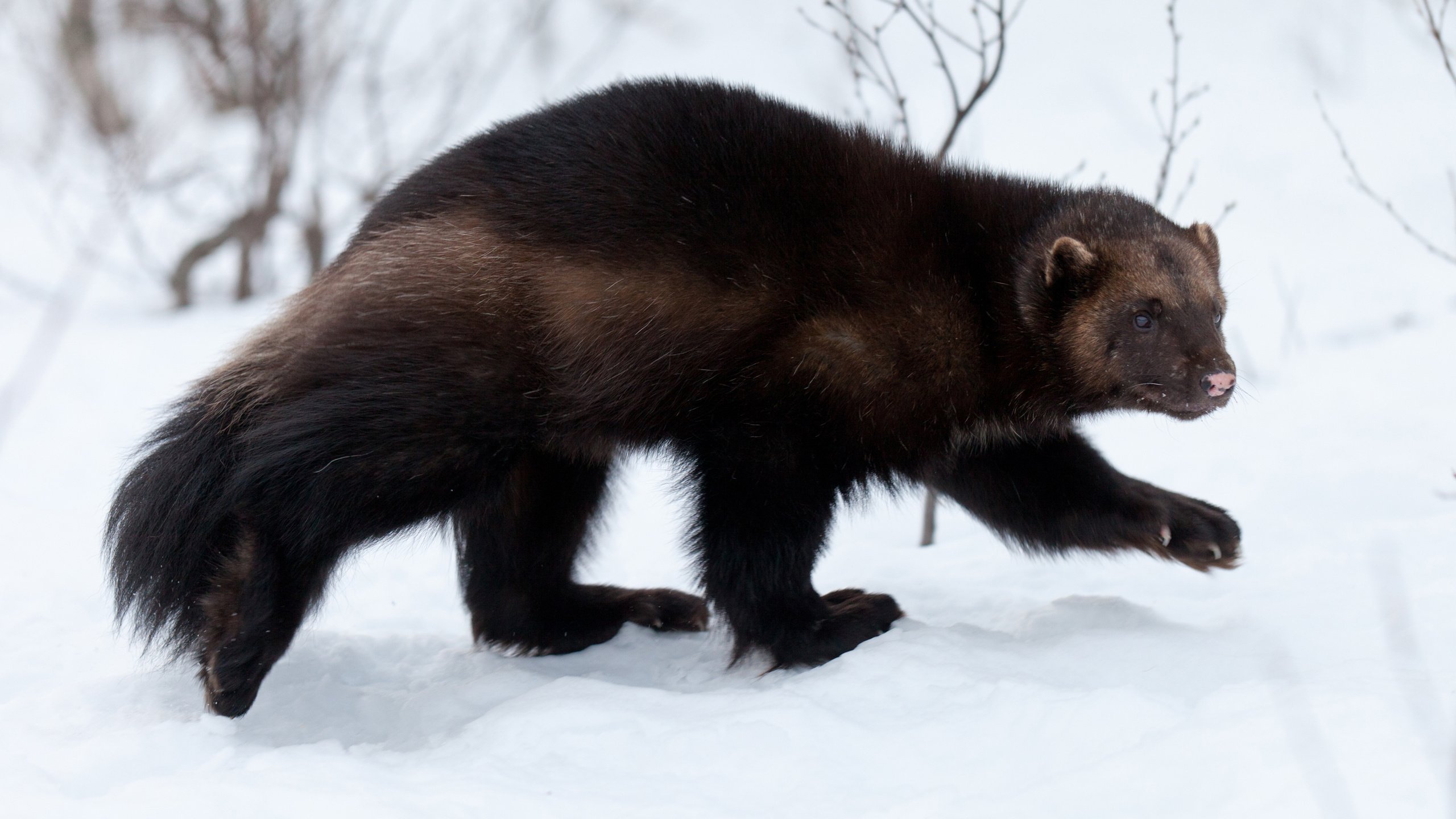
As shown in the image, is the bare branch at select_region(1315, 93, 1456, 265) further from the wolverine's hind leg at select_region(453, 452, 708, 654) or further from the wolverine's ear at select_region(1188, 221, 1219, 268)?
the wolverine's hind leg at select_region(453, 452, 708, 654)

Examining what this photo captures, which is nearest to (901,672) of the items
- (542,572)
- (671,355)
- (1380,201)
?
(671,355)

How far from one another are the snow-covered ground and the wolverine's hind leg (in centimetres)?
10

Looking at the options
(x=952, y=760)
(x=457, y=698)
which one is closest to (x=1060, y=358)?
(x=952, y=760)

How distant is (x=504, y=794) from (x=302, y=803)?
1.22 ft

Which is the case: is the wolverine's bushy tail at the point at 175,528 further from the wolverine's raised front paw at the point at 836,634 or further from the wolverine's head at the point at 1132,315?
the wolverine's head at the point at 1132,315

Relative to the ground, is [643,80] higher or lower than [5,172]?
higher

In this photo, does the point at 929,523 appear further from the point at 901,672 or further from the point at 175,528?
the point at 175,528

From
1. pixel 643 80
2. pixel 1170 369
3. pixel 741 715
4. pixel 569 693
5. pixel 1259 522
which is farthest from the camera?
pixel 1259 522

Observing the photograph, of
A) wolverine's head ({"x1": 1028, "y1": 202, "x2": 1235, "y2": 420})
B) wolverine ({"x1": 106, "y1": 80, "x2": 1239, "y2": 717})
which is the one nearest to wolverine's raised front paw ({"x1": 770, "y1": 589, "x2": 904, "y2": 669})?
wolverine ({"x1": 106, "y1": 80, "x2": 1239, "y2": 717})

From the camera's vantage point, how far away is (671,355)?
3406 millimetres

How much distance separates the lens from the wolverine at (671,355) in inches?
128

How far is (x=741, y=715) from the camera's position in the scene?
9.41 feet

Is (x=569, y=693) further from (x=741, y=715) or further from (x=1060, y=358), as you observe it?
(x=1060, y=358)

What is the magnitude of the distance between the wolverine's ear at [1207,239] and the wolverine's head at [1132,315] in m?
0.14
